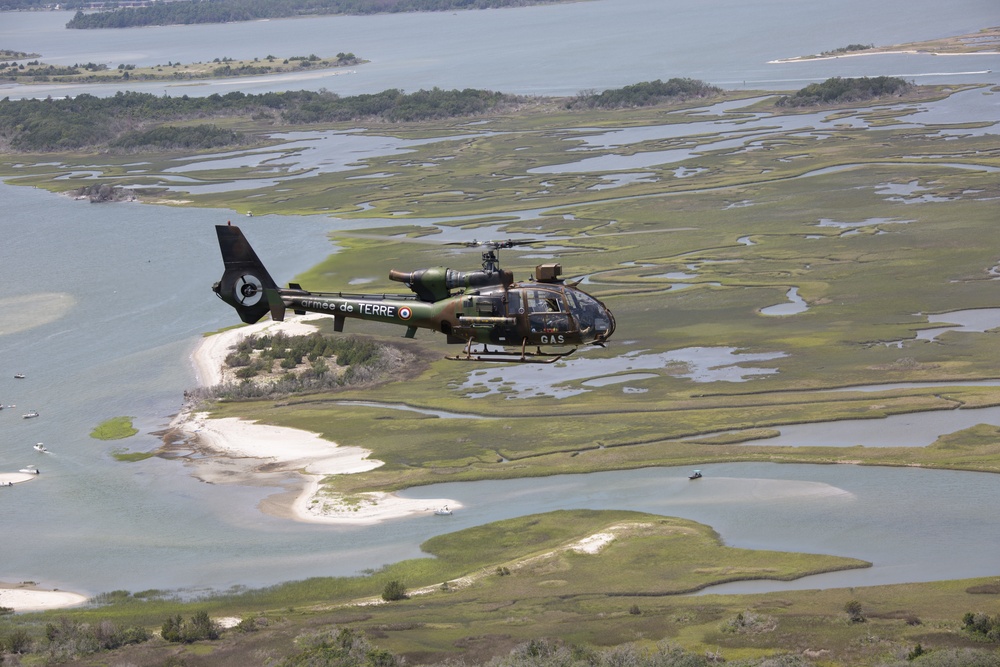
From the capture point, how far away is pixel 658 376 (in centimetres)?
6316

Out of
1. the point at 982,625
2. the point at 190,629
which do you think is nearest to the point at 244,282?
the point at 190,629

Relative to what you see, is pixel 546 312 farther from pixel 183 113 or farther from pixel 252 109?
pixel 183 113

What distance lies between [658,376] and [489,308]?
84.5 ft

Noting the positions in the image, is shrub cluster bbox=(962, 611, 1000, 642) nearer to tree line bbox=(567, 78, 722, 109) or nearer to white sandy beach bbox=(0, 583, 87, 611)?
white sandy beach bbox=(0, 583, 87, 611)

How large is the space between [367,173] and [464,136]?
23.4 m

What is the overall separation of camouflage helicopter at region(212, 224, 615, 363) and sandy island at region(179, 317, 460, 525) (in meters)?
11.9

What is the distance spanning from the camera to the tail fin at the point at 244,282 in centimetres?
4244

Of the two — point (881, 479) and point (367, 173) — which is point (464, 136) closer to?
point (367, 173)

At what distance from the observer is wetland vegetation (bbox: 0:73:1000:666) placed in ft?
126

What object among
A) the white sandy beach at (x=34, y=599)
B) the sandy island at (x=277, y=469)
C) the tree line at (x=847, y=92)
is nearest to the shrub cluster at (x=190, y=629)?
the white sandy beach at (x=34, y=599)

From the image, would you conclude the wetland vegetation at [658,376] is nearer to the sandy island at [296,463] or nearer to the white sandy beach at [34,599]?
the sandy island at [296,463]

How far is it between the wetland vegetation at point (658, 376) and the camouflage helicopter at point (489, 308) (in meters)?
8.73

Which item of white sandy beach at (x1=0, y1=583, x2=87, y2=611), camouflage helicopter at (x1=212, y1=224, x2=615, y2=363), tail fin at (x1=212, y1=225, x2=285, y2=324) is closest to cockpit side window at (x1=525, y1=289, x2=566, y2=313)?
camouflage helicopter at (x1=212, y1=224, x2=615, y2=363)

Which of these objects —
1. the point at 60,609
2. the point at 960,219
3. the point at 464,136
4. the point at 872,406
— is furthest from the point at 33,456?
the point at 464,136
